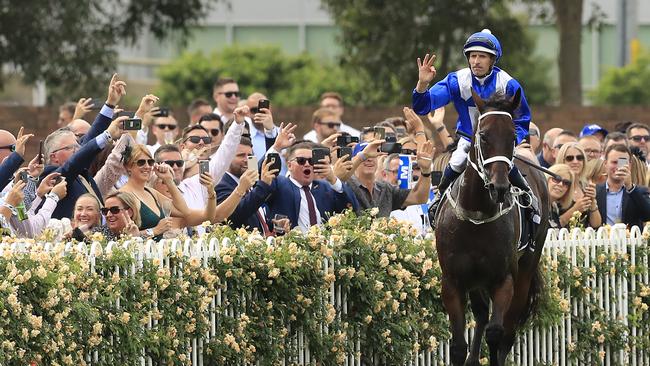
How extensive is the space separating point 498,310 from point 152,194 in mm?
2748

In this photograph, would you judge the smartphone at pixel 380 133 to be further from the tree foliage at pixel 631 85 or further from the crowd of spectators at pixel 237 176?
the tree foliage at pixel 631 85

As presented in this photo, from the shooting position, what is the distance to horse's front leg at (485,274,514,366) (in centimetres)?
1087

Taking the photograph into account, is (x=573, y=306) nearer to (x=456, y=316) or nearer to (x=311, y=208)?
(x=311, y=208)

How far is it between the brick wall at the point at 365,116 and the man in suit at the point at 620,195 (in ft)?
22.3

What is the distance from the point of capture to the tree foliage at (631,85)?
3791 cm

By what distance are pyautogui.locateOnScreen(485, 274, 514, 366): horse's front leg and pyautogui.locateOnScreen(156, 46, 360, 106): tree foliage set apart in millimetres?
28345

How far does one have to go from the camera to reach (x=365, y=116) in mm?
21656

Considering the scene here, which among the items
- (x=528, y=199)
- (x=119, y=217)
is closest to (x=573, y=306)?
(x=528, y=199)

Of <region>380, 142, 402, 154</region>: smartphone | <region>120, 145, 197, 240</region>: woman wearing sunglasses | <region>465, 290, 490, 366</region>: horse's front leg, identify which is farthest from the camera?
<region>380, 142, 402, 154</region>: smartphone

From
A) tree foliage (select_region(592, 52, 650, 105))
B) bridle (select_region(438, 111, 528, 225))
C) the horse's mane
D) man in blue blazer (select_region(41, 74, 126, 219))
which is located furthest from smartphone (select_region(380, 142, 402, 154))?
tree foliage (select_region(592, 52, 650, 105))

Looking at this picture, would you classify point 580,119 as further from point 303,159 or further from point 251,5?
point 251,5

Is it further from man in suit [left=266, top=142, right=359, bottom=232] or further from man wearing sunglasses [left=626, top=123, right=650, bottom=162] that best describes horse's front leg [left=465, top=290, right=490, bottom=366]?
man wearing sunglasses [left=626, top=123, right=650, bottom=162]

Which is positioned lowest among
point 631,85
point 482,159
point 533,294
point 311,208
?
point 631,85

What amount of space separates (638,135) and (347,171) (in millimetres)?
5264
